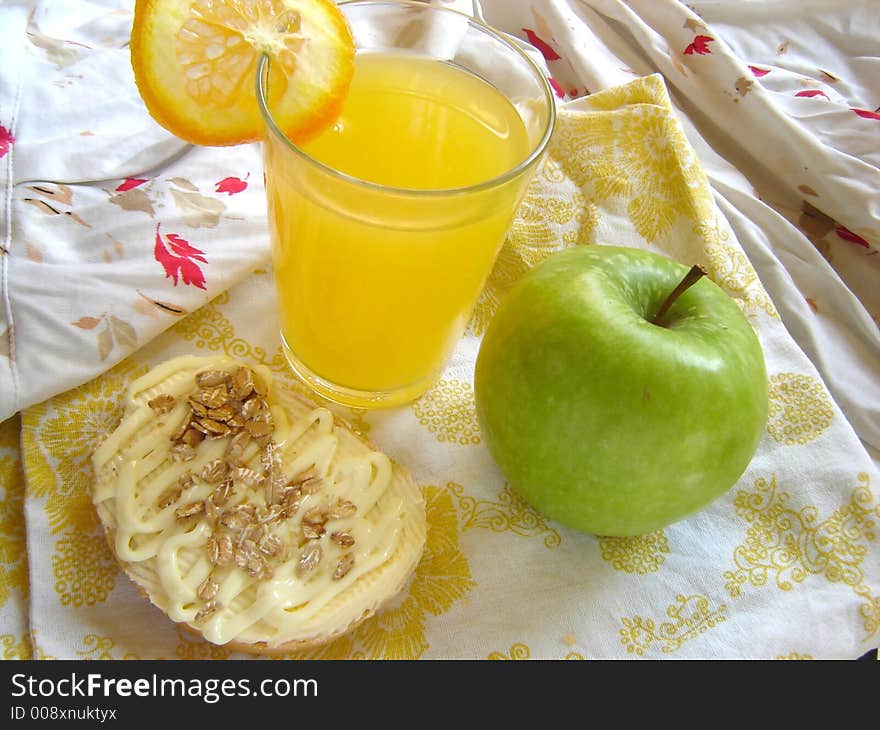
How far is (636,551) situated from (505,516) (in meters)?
0.18

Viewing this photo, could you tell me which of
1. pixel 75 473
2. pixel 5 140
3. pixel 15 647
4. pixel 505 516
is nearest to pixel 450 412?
pixel 505 516

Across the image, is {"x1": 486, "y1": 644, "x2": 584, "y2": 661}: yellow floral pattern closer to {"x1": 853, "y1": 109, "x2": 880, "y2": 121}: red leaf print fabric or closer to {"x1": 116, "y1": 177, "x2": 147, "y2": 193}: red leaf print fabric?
{"x1": 116, "y1": 177, "x2": 147, "y2": 193}: red leaf print fabric

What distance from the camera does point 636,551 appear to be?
1.11 metres

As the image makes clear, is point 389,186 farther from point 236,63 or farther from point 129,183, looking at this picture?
point 129,183

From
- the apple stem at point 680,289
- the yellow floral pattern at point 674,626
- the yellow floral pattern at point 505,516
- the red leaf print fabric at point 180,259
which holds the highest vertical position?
the apple stem at point 680,289

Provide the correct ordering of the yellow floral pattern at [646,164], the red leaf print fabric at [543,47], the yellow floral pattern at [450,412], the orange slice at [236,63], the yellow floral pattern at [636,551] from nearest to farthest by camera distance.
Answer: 1. the orange slice at [236,63]
2. the yellow floral pattern at [636,551]
3. the yellow floral pattern at [450,412]
4. the yellow floral pattern at [646,164]
5. the red leaf print fabric at [543,47]

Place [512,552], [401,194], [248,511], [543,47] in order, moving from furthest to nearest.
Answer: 1. [543,47]
2. [512,552]
3. [248,511]
4. [401,194]

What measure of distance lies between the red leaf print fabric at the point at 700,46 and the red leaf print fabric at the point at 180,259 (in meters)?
1.07

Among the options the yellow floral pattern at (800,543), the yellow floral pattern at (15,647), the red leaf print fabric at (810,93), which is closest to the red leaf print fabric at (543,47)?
the red leaf print fabric at (810,93)

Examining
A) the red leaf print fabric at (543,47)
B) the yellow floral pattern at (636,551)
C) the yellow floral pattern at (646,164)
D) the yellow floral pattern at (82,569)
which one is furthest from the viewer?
the red leaf print fabric at (543,47)

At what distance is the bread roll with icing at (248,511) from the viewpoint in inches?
37.0

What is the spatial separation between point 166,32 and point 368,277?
333mm

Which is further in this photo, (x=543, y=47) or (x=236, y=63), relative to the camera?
(x=543, y=47)

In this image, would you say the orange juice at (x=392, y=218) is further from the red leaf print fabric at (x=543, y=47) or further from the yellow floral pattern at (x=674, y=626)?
the red leaf print fabric at (x=543, y=47)
